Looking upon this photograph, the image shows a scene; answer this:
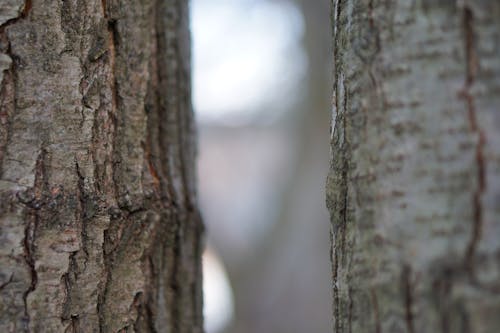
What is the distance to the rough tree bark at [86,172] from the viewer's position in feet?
3.12

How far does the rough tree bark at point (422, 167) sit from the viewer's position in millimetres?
702

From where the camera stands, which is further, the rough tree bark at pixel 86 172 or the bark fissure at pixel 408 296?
the rough tree bark at pixel 86 172

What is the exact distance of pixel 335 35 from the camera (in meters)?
0.88

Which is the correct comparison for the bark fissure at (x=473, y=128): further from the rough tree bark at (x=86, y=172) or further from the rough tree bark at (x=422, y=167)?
the rough tree bark at (x=86, y=172)

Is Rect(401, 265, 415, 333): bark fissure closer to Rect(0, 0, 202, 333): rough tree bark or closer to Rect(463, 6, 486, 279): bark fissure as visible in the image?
Rect(463, 6, 486, 279): bark fissure

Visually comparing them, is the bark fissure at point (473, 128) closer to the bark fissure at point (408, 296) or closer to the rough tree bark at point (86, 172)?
the bark fissure at point (408, 296)

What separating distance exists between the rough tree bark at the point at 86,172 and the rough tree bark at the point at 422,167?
39 centimetres

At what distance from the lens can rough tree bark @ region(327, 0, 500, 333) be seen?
70 centimetres

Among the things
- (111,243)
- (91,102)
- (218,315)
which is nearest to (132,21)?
(91,102)

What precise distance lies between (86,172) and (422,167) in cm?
51

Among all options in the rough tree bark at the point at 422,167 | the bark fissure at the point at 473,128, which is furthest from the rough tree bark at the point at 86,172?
the bark fissure at the point at 473,128

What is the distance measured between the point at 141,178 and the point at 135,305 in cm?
20

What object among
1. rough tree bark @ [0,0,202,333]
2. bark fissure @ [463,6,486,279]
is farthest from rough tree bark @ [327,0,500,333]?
rough tree bark @ [0,0,202,333]

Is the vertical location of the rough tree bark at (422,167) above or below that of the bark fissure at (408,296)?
Answer: above
